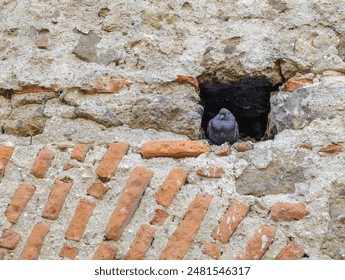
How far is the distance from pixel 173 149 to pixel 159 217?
31 centimetres

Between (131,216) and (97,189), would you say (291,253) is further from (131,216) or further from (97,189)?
(97,189)

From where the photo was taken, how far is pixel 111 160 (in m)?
2.29

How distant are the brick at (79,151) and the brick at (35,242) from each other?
0.31m

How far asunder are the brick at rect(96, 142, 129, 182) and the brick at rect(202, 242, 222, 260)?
1.55ft

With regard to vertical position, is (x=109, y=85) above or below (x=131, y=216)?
above

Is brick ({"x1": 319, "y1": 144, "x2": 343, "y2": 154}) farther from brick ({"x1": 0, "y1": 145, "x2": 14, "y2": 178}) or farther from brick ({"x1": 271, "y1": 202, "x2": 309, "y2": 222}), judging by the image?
brick ({"x1": 0, "y1": 145, "x2": 14, "y2": 178})

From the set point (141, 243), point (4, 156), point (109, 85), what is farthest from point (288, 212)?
point (4, 156)

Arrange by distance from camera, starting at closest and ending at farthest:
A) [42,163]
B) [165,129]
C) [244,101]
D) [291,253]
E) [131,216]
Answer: [291,253] → [131,216] → [42,163] → [165,129] → [244,101]

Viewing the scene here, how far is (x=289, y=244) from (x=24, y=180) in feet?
3.45

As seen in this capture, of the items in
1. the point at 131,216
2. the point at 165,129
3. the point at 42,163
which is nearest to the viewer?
the point at 131,216

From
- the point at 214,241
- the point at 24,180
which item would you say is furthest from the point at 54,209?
the point at 214,241

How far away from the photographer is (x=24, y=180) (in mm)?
2258

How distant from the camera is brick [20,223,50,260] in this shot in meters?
2.11

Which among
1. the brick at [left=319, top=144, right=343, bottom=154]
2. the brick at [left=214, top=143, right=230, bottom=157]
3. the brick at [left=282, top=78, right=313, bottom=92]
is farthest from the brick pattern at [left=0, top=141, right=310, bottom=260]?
the brick at [left=282, top=78, right=313, bottom=92]
